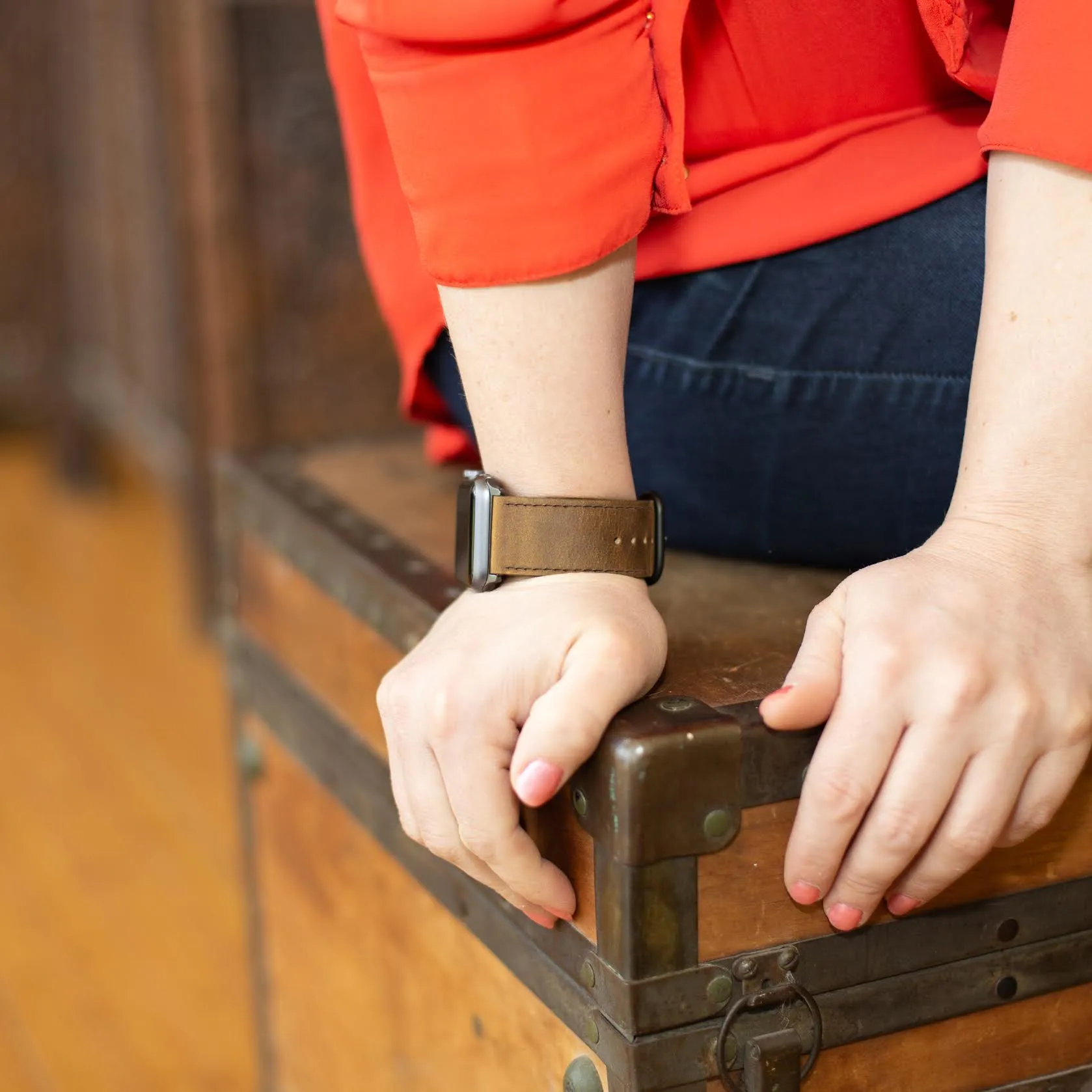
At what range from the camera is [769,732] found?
0.54m

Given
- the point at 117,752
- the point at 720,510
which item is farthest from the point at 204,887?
the point at 720,510

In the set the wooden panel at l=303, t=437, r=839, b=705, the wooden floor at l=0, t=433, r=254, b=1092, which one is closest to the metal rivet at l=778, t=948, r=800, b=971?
the wooden panel at l=303, t=437, r=839, b=705

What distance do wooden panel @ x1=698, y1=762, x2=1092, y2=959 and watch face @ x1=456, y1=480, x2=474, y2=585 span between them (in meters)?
0.15

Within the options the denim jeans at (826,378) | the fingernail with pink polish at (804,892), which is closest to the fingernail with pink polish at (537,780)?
the fingernail with pink polish at (804,892)

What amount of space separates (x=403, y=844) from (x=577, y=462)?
30 centimetres

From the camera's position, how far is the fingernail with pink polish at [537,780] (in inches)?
20.6

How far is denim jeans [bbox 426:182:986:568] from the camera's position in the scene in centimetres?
63

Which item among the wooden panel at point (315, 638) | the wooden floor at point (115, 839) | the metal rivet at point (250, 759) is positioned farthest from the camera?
the wooden floor at point (115, 839)

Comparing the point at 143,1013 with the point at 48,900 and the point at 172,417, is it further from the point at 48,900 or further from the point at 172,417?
the point at 172,417

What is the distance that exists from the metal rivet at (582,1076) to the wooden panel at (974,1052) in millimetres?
87

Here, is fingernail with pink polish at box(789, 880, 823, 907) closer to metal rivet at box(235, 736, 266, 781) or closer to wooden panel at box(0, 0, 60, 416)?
→ metal rivet at box(235, 736, 266, 781)

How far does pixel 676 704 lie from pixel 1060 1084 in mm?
264

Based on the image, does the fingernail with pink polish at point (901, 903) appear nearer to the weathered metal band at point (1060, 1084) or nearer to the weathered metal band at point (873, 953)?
the weathered metal band at point (873, 953)

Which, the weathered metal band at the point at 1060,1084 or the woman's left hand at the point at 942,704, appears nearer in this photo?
the woman's left hand at the point at 942,704
